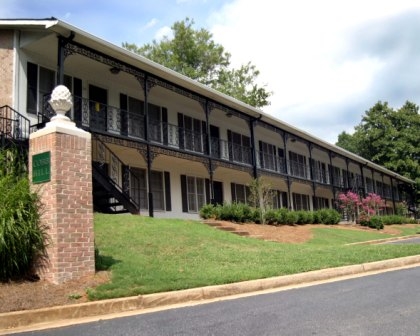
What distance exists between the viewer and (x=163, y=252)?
10.9 m

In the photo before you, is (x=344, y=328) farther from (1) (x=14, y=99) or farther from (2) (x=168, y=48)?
(2) (x=168, y=48)

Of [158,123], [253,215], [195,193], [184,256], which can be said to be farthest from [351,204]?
[184,256]

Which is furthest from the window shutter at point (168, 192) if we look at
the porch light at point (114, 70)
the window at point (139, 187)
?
the porch light at point (114, 70)

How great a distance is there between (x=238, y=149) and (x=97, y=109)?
10.6 m

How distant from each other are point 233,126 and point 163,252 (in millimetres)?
17834

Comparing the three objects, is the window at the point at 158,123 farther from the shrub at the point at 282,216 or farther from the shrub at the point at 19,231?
the shrub at the point at 19,231

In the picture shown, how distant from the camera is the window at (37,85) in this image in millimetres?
16156

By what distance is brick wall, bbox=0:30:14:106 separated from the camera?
15367 millimetres

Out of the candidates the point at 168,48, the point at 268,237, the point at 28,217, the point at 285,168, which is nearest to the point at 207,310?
the point at 28,217

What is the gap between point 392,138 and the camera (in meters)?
52.6

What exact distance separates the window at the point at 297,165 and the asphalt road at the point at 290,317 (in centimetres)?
2484

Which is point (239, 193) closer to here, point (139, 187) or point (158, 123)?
point (158, 123)

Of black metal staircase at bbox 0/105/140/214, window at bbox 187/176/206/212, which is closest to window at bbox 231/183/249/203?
window at bbox 187/176/206/212

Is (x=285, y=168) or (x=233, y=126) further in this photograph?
(x=285, y=168)
